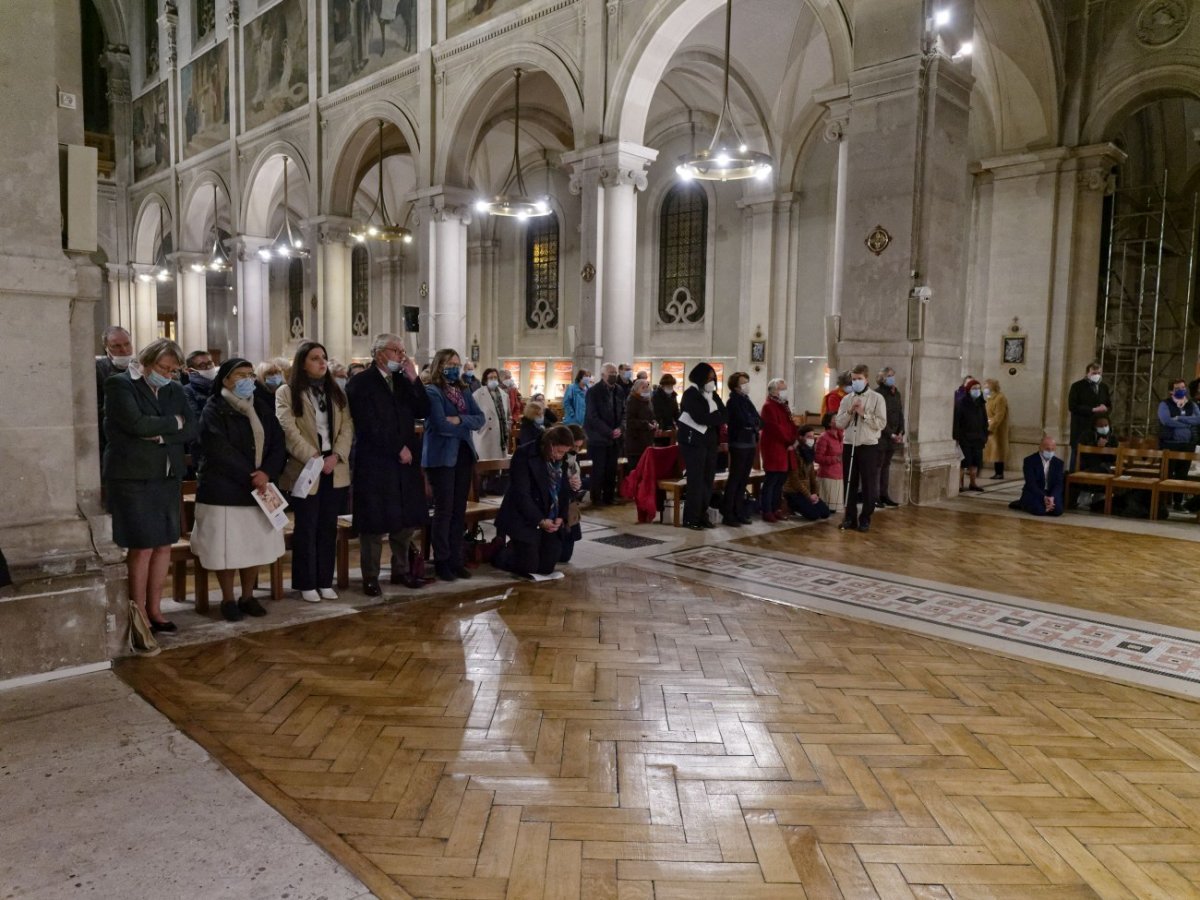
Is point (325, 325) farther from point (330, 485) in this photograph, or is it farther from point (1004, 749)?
point (1004, 749)

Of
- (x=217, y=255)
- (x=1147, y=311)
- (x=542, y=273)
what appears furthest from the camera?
(x=542, y=273)

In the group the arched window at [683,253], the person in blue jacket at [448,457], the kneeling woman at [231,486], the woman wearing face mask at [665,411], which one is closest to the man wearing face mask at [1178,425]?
the woman wearing face mask at [665,411]

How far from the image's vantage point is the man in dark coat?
5.07 metres

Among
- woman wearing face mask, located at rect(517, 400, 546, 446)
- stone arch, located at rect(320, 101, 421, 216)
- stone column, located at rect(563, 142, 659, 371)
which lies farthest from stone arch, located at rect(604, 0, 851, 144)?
woman wearing face mask, located at rect(517, 400, 546, 446)

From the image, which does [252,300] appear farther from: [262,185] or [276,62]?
Answer: [276,62]

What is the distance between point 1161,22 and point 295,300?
1056 inches

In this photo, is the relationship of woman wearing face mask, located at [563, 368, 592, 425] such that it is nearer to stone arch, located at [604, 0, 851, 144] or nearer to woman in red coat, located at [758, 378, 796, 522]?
woman in red coat, located at [758, 378, 796, 522]

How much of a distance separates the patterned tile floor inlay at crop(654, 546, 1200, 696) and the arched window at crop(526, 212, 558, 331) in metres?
16.7

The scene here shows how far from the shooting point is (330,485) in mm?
4980

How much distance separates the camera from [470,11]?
13.9m

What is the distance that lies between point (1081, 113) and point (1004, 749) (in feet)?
42.8

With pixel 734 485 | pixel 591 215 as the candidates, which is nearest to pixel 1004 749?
pixel 734 485

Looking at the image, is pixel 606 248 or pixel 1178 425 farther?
pixel 606 248

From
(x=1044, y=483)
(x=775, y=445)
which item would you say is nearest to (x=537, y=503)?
(x=775, y=445)
